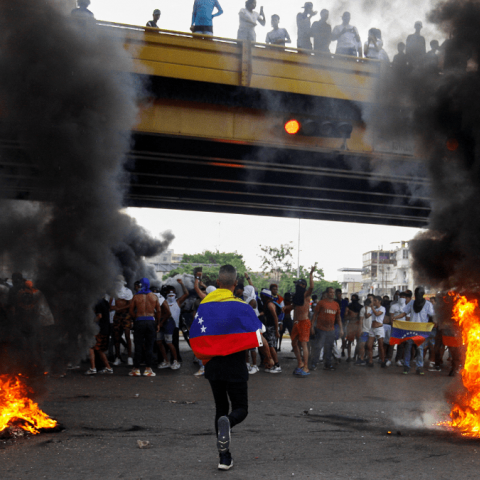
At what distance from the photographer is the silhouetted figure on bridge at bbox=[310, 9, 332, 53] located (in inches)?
324

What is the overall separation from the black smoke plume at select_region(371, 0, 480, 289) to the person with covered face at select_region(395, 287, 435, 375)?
4.66 meters

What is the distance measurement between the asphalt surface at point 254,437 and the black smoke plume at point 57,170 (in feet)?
2.83

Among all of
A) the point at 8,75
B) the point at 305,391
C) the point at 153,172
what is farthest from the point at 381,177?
the point at 8,75

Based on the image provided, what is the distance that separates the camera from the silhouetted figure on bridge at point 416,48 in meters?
5.75

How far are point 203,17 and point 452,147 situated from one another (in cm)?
614

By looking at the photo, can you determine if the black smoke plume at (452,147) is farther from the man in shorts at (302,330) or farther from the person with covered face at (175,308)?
the person with covered face at (175,308)

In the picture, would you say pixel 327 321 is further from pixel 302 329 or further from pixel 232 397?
pixel 232 397

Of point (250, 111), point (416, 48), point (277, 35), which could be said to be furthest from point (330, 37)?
point (416, 48)

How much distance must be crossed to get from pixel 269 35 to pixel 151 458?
8.07 m

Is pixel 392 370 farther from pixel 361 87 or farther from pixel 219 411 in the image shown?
pixel 219 411

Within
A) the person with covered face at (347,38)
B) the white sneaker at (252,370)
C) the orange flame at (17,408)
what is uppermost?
the person with covered face at (347,38)

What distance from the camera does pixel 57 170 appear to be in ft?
18.0

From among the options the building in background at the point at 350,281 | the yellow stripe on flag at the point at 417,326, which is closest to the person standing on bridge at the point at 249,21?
the yellow stripe on flag at the point at 417,326

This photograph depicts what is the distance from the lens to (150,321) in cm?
896
